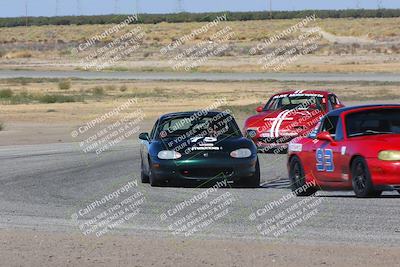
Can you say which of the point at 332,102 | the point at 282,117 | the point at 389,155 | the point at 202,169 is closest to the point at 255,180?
the point at 202,169

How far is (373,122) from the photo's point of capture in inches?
641

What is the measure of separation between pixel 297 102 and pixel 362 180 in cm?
1231

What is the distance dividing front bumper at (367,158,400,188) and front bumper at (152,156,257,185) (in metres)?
3.80

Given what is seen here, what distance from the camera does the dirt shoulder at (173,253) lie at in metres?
10.6

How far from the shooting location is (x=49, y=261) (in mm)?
10852

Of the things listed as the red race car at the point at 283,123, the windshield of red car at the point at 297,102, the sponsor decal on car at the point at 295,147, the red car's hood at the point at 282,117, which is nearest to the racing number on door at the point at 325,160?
the sponsor decal on car at the point at 295,147

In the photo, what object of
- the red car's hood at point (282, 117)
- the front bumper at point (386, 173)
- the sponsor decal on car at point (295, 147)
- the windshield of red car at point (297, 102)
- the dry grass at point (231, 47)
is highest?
the front bumper at point (386, 173)

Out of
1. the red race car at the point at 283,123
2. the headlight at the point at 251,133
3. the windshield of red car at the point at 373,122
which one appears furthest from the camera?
the headlight at the point at 251,133

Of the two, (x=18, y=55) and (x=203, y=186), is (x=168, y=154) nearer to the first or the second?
(x=203, y=186)

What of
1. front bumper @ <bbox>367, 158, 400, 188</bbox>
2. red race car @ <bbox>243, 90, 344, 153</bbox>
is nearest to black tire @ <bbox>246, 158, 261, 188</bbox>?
front bumper @ <bbox>367, 158, 400, 188</bbox>

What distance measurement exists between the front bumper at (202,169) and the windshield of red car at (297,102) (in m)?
8.58

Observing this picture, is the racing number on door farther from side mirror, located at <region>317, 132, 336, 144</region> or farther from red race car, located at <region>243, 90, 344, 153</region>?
red race car, located at <region>243, 90, 344, 153</region>

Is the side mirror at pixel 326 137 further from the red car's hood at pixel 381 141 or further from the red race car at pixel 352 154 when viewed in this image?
the red car's hood at pixel 381 141

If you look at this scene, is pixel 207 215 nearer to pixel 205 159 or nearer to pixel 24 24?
pixel 205 159
